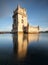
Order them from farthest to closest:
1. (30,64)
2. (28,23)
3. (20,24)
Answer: (28,23), (20,24), (30,64)

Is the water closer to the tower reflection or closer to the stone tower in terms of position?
the tower reflection

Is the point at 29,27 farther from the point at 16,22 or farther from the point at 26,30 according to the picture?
the point at 16,22

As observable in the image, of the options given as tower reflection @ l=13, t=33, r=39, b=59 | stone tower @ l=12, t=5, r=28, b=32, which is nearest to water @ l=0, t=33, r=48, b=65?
tower reflection @ l=13, t=33, r=39, b=59

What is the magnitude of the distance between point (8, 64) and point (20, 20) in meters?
35.8

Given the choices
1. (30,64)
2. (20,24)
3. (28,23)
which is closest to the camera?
(30,64)

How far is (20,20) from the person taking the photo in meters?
38.3

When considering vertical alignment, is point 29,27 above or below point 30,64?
above

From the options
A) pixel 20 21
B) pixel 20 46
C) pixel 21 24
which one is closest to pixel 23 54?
pixel 20 46

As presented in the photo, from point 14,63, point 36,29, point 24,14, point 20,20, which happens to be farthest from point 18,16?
point 14,63

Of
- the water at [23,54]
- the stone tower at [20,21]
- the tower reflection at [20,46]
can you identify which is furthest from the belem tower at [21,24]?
the water at [23,54]

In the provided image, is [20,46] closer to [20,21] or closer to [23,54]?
[23,54]

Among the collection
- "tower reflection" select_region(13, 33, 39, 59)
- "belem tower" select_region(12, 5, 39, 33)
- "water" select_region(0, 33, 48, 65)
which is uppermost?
"belem tower" select_region(12, 5, 39, 33)

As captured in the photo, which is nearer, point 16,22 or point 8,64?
point 8,64

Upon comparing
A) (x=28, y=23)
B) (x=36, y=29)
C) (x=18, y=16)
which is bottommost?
(x=36, y=29)
